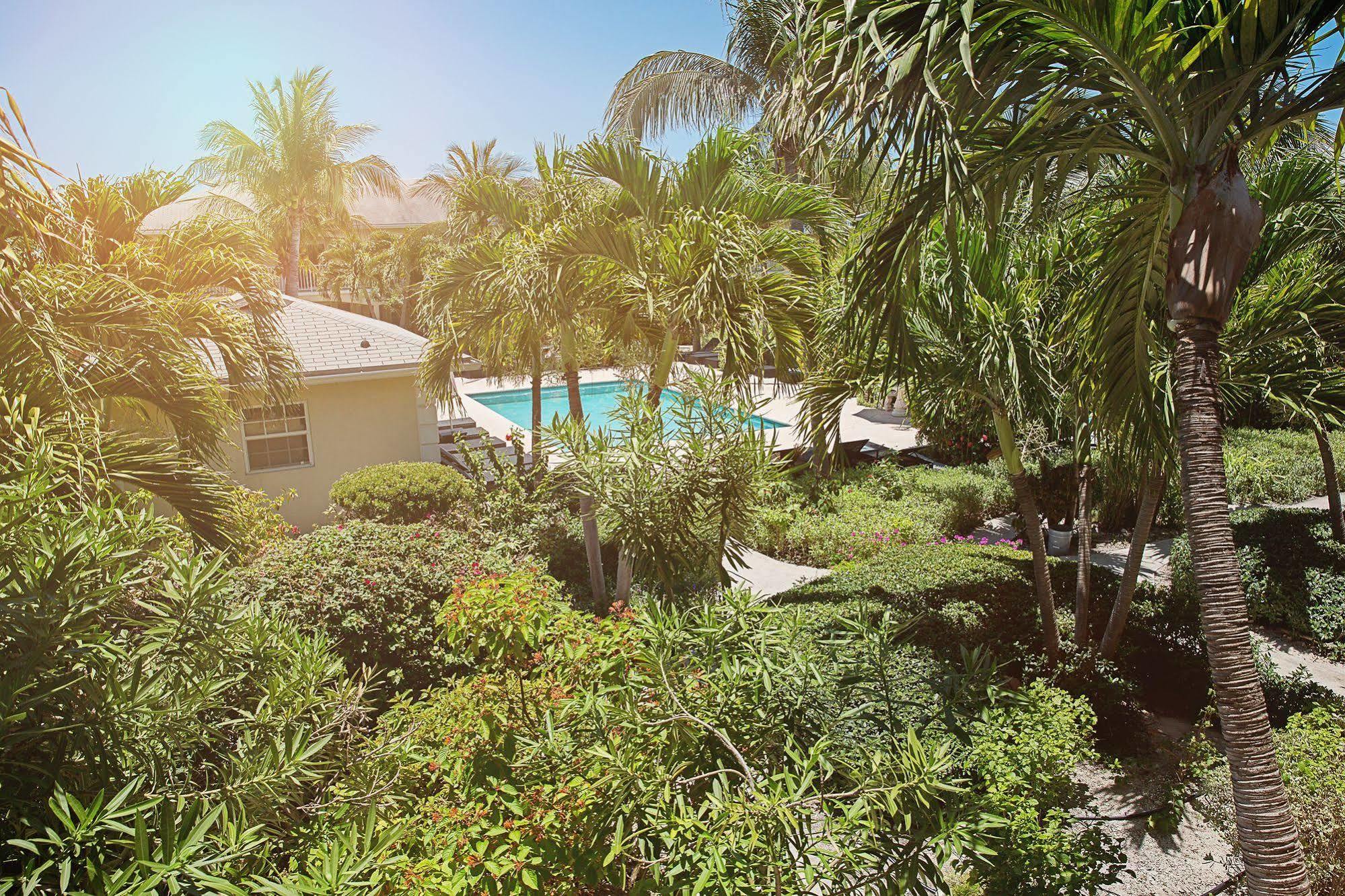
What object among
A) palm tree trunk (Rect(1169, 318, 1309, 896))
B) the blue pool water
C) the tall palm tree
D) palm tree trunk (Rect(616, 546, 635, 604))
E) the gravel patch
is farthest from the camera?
the blue pool water

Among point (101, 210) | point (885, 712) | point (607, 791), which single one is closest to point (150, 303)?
point (101, 210)

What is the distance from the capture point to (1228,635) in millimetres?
4008

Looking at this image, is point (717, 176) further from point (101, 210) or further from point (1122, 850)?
point (1122, 850)

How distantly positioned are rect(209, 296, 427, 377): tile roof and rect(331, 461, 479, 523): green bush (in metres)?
1.92

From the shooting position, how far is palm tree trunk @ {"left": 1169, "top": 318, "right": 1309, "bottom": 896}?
3.96 metres

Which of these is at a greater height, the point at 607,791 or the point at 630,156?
the point at 630,156

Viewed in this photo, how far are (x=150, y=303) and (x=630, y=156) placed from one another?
4.86m

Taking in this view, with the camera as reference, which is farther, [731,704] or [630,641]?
[630,641]

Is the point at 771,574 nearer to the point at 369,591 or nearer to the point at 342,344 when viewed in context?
the point at 369,591

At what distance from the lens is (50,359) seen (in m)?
4.52

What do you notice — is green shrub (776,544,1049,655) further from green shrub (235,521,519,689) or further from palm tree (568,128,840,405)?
green shrub (235,521,519,689)

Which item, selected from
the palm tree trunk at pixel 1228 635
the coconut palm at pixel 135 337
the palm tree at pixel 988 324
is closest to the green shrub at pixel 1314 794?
the palm tree trunk at pixel 1228 635

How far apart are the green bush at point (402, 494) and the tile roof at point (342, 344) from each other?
1919mm

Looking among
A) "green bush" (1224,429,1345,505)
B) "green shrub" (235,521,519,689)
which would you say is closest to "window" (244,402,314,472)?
"green shrub" (235,521,519,689)
